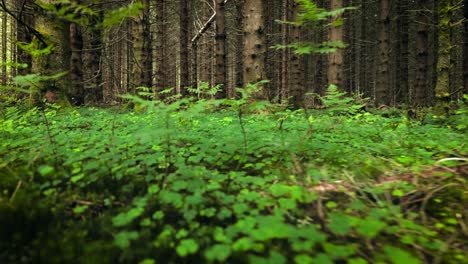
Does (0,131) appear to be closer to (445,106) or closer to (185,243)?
(185,243)

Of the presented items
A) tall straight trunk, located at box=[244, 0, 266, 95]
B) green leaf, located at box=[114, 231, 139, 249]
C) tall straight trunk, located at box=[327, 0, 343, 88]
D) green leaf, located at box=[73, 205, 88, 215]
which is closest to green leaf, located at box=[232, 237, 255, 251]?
green leaf, located at box=[114, 231, 139, 249]

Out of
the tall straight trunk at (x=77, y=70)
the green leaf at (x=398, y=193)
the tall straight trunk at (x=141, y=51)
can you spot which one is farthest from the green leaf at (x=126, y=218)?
the tall straight trunk at (x=77, y=70)

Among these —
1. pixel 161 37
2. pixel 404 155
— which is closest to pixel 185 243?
pixel 404 155

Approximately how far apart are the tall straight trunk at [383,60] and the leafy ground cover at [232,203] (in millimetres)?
6901

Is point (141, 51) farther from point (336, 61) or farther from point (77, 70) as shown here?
point (336, 61)

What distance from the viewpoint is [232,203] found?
2328 mm

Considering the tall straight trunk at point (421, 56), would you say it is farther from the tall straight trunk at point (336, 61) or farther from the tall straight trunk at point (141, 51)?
the tall straight trunk at point (141, 51)

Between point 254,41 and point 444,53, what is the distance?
399 centimetres

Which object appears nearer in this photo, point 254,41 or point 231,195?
point 231,195

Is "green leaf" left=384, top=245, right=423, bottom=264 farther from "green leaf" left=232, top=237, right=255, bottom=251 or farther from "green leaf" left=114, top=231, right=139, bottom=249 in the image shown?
"green leaf" left=114, top=231, right=139, bottom=249

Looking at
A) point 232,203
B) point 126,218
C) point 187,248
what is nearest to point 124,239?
point 126,218

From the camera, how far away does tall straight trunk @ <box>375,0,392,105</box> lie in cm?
1025

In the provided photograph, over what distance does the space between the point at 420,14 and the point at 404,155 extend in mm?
7950

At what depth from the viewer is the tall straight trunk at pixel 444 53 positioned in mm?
6449
